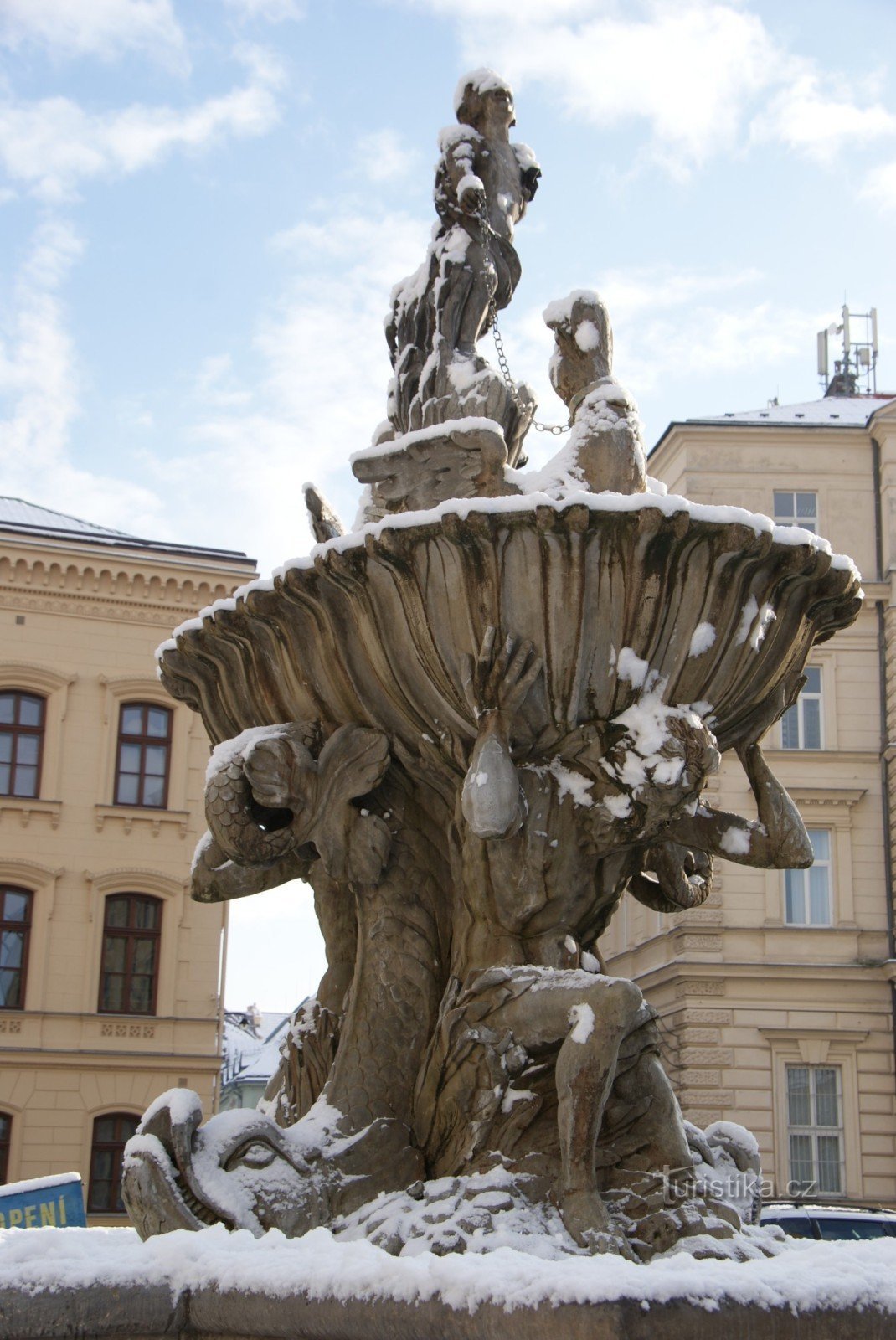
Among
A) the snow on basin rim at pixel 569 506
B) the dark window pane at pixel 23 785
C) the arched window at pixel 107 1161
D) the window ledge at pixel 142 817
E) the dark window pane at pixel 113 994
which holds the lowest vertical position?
the arched window at pixel 107 1161

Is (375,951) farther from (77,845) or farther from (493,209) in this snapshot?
(77,845)

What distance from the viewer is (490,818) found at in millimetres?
4734

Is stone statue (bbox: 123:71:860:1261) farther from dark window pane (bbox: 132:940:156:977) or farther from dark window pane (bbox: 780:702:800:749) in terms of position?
dark window pane (bbox: 780:702:800:749)

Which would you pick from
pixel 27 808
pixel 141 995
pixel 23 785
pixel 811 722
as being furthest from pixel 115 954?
pixel 811 722

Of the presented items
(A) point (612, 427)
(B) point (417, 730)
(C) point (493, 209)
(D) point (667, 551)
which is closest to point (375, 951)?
(B) point (417, 730)

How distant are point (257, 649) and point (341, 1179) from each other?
177 cm

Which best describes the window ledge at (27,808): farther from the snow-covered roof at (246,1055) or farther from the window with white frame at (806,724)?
the window with white frame at (806,724)

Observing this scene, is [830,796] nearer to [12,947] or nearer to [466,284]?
[12,947]

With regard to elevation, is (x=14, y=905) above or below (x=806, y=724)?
below

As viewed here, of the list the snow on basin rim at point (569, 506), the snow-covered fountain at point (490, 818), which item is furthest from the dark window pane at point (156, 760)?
the snow on basin rim at point (569, 506)

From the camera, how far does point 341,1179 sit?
4.68 m

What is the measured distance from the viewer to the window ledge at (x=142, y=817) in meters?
23.4

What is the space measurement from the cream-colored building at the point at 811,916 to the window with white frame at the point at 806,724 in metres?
0.03

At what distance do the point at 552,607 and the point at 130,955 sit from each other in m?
19.2
